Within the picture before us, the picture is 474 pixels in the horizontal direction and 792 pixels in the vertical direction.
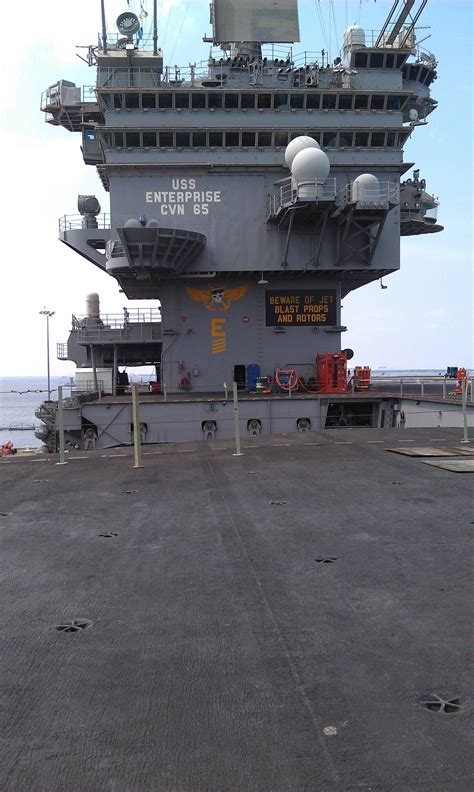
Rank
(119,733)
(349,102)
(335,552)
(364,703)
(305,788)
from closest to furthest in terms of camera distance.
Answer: (305,788) → (119,733) → (364,703) → (335,552) → (349,102)

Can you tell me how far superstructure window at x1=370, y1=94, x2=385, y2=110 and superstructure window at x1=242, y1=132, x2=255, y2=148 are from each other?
17.6ft

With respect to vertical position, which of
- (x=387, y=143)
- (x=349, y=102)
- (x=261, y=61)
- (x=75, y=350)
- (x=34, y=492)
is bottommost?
(x=34, y=492)

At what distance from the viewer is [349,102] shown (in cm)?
2475

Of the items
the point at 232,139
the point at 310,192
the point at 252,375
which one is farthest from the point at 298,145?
the point at 252,375

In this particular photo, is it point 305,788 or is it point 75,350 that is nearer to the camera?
point 305,788

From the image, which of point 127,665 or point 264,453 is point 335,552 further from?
point 264,453

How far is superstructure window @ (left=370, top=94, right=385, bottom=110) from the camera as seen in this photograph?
24.9 metres

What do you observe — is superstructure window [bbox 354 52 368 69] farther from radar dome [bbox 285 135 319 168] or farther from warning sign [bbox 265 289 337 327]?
warning sign [bbox 265 289 337 327]

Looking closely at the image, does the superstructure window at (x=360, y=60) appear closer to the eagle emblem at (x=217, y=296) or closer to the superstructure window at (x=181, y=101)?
the superstructure window at (x=181, y=101)

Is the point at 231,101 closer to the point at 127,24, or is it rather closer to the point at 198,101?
the point at 198,101

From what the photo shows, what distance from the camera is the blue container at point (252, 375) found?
24.6 m

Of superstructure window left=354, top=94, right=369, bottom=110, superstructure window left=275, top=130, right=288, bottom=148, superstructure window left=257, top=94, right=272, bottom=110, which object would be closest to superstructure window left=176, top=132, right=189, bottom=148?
superstructure window left=257, top=94, right=272, bottom=110

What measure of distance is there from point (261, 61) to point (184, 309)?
1128 centimetres

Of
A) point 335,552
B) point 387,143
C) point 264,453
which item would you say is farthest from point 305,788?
point 387,143
